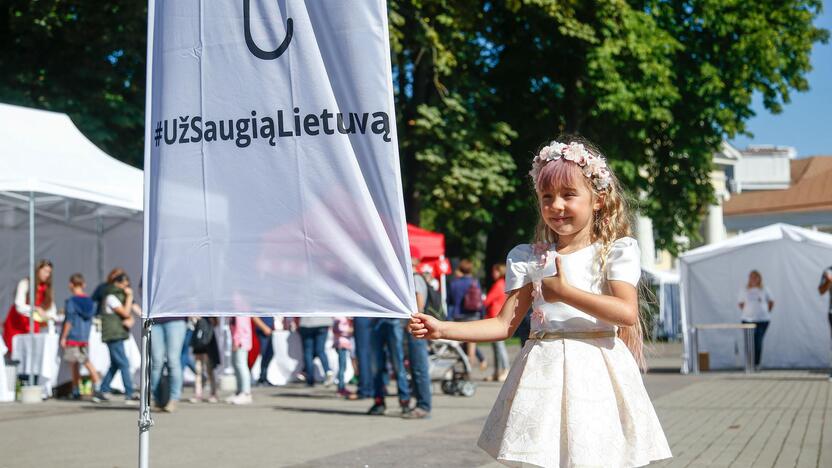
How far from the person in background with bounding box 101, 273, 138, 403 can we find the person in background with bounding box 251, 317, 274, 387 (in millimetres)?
3108

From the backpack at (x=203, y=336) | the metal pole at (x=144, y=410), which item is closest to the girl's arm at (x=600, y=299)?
the metal pole at (x=144, y=410)

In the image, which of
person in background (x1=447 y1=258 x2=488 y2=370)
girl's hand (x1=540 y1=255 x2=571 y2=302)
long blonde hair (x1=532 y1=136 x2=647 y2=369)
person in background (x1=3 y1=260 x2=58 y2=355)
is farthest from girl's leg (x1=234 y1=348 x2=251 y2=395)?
girl's hand (x1=540 y1=255 x2=571 y2=302)

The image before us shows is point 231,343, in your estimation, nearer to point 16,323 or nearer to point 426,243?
point 16,323

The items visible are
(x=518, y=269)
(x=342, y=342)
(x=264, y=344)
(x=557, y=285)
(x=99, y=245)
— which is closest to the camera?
(x=557, y=285)

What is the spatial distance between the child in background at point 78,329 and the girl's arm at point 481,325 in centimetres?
1262

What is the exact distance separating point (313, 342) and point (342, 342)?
114 cm

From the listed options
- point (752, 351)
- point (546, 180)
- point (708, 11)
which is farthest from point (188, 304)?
point (708, 11)

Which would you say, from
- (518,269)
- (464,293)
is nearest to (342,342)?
(464,293)

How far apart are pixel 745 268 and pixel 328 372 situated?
30.0ft

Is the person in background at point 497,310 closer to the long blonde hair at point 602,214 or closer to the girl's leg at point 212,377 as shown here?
the girl's leg at point 212,377

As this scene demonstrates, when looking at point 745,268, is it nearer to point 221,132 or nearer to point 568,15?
point 568,15

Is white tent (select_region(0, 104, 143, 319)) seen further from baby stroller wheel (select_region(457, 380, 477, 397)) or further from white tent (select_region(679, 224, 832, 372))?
white tent (select_region(679, 224, 832, 372))

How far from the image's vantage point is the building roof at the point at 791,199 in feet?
263

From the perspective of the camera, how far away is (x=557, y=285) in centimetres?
439
